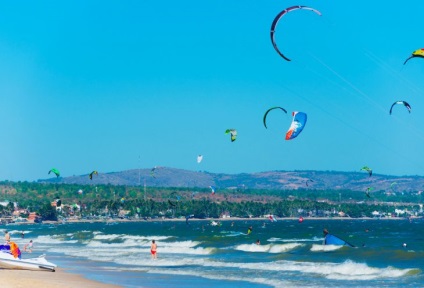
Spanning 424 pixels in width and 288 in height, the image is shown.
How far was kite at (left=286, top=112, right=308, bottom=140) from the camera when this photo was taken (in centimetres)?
2833

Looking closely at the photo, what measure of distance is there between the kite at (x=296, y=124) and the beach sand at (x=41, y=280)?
27.8ft

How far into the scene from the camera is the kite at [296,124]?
28334 mm

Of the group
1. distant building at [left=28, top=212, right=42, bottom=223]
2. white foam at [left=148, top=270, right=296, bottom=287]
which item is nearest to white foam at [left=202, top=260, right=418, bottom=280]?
white foam at [left=148, top=270, right=296, bottom=287]

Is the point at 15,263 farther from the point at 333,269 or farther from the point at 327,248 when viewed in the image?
the point at 327,248

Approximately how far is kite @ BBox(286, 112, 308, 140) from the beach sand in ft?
27.8

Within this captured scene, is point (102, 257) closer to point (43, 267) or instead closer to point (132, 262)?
point (132, 262)

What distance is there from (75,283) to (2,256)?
4.72 m

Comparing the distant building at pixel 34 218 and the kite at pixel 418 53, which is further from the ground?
the kite at pixel 418 53

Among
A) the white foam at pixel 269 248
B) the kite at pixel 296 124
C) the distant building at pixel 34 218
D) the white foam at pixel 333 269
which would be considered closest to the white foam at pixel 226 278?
the white foam at pixel 333 269

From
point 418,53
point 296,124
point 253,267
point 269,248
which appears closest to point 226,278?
point 253,267

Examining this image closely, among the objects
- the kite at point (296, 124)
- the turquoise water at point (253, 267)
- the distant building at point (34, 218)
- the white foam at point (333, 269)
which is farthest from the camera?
the distant building at point (34, 218)

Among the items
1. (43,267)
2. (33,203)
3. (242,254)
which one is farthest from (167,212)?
(43,267)

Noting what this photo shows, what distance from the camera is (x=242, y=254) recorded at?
156 feet

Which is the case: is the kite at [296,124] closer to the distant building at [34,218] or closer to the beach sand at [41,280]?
the beach sand at [41,280]
